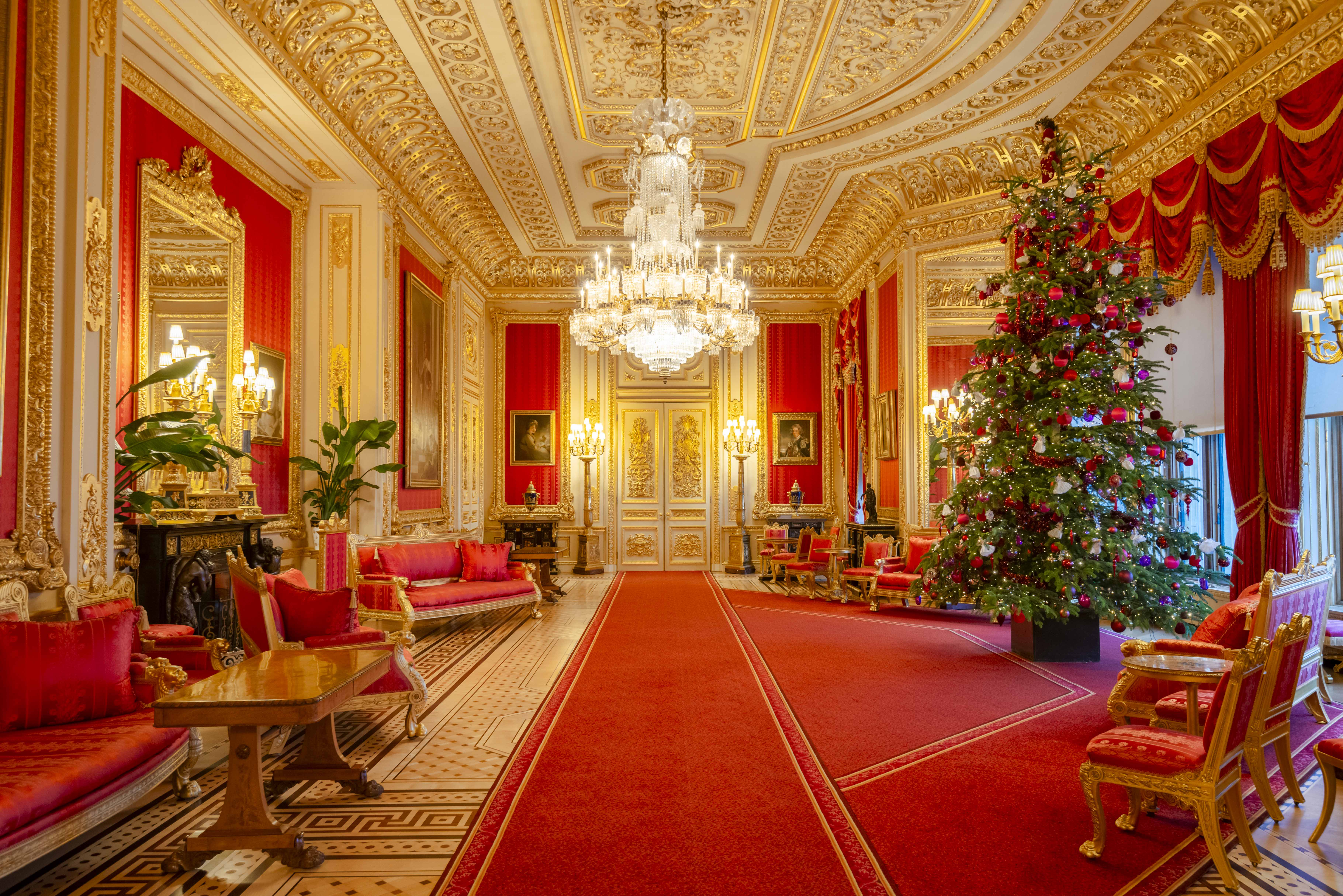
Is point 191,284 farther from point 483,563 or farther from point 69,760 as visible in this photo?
point 69,760

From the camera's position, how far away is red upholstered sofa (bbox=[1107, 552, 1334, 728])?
3.62 metres

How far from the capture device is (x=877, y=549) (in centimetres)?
938

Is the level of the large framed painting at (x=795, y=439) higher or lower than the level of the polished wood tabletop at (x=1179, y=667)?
higher

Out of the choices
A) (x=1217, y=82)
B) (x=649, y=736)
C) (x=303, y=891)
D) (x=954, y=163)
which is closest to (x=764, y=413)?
(x=954, y=163)

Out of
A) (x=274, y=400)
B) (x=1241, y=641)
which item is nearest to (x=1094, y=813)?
(x=1241, y=641)

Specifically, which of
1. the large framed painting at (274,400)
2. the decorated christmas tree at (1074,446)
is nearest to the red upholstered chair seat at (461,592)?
the large framed painting at (274,400)

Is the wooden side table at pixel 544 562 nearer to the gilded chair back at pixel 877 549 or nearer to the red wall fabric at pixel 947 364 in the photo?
the gilded chair back at pixel 877 549

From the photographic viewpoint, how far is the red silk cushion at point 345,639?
4594 millimetres

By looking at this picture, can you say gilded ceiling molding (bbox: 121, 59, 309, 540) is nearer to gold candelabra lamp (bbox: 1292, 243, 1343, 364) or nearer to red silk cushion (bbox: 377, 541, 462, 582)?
red silk cushion (bbox: 377, 541, 462, 582)

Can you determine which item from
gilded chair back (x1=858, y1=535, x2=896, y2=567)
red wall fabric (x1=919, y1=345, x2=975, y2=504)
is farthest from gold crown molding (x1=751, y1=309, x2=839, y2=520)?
gilded chair back (x1=858, y1=535, x2=896, y2=567)

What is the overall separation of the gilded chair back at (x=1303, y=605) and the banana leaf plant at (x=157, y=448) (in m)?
5.31

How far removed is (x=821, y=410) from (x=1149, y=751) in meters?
10.5

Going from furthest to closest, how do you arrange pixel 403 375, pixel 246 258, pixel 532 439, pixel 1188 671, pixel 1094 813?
pixel 532 439 → pixel 403 375 → pixel 246 258 → pixel 1188 671 → pixel 1094 813

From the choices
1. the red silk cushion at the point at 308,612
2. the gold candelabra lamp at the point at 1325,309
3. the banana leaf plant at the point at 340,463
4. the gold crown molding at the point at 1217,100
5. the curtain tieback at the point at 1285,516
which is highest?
the gold crown molding at the point at 1217,100
